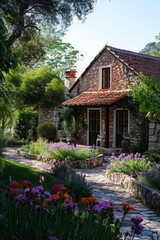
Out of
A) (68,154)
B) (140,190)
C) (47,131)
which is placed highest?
(47,131)

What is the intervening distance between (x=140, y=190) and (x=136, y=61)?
1107 cm

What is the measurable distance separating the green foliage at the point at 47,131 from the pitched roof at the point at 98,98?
2456 mm

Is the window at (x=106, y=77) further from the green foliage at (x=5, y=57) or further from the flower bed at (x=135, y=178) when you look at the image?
the green foliage at (x=5, y=57)

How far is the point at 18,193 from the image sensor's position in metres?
2.86

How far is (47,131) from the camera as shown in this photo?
19688 millimetres

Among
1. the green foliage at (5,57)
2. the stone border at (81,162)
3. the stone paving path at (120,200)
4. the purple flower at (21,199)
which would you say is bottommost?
the stone paving path at (120,200)

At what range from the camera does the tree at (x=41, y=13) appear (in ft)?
39.9

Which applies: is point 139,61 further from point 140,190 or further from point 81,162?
point 140,190

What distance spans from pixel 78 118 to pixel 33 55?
4930mm

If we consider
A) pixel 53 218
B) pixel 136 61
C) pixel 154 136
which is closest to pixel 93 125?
pixel 136 61

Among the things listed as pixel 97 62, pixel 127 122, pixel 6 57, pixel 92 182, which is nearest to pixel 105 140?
pixel 127 122

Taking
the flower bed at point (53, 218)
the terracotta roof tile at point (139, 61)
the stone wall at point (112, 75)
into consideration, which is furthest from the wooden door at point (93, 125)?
the flower bed at point (53, 218)

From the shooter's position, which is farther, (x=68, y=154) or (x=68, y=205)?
(x=68, y=154)

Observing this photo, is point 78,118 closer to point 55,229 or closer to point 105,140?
point 105,140
